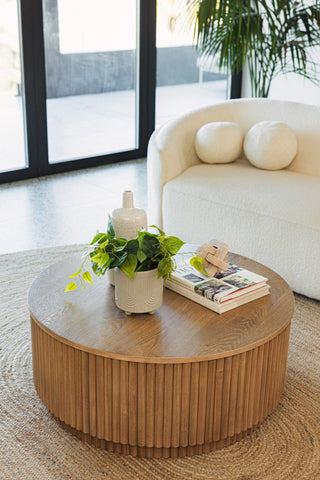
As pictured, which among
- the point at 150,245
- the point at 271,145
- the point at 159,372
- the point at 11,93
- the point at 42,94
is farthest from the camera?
the point at 42,94

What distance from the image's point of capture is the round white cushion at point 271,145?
3.29 meters

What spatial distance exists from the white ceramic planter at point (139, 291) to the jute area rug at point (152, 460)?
1.51 ft

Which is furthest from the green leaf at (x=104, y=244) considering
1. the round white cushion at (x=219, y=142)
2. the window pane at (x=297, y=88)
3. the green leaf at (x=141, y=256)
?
the window pane at (x=297, y=88)

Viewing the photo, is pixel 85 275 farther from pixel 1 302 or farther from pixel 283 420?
pixel 1 302

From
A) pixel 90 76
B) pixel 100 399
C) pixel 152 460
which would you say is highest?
pixel 90 76

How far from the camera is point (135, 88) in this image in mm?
5188

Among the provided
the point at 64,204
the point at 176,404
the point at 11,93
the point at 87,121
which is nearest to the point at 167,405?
the point at 176,404

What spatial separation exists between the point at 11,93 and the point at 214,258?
9.17ft

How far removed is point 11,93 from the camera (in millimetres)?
4395

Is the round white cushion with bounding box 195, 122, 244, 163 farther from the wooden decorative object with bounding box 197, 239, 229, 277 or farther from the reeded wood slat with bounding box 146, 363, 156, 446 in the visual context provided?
the reeded wood slat with bounding box 146, 363, 156, 446

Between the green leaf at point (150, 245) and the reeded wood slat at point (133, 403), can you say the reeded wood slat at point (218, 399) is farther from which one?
the green leaf at point (150, 245)

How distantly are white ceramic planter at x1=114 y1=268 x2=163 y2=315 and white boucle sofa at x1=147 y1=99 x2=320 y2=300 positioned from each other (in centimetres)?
113

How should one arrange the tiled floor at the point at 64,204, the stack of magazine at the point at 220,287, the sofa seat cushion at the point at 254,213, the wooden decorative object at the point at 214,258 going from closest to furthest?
the stack of magazine at the point at 220,287 < the wooden decorative object at the point at 214,258 < the sofa seat cushion at the point at 254,213 < the tiled floor at the point at 64,204

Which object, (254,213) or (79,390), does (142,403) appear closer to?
(79,390)
